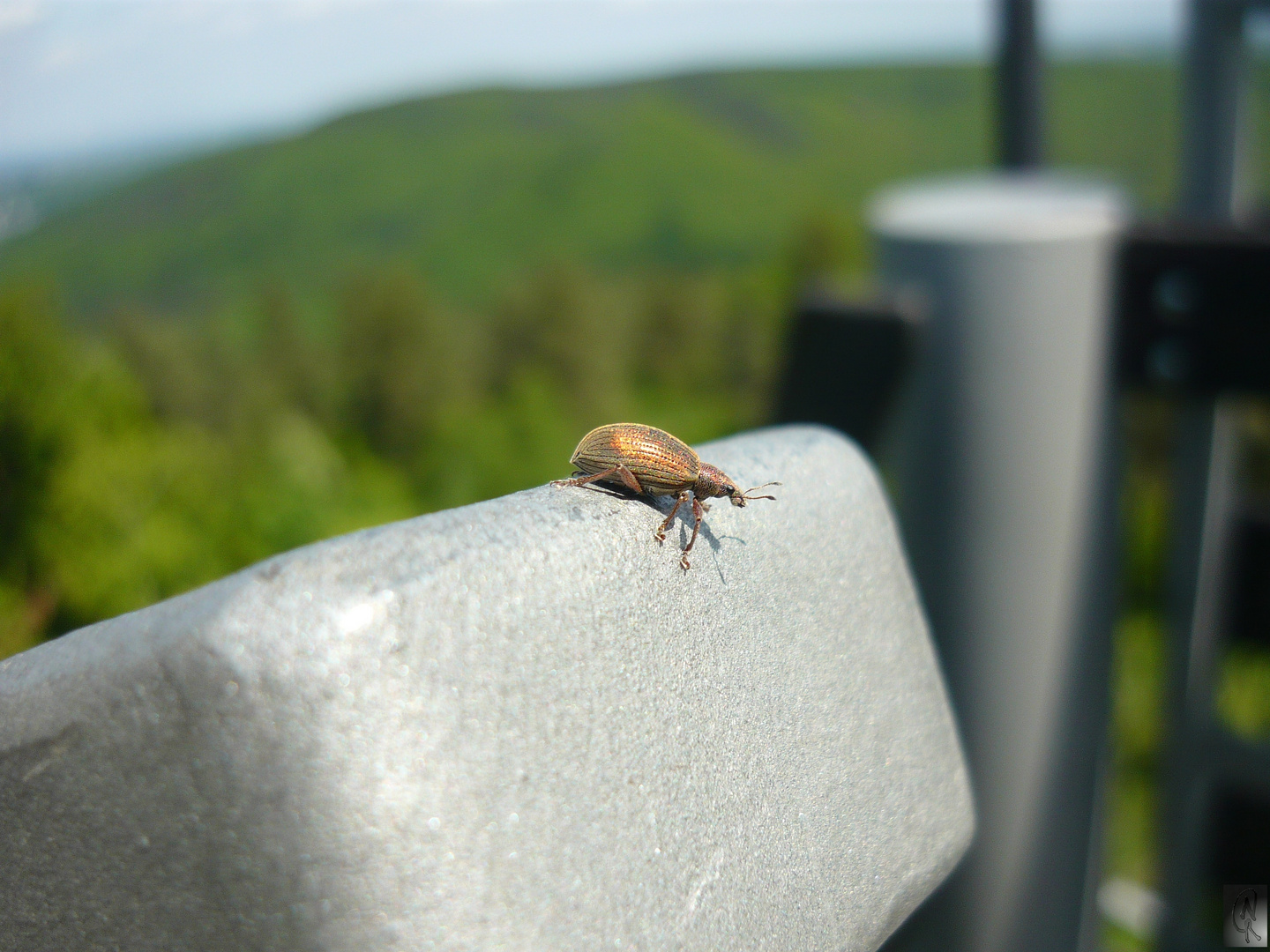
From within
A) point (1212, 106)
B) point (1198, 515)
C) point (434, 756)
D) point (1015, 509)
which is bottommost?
point (1198, 515)

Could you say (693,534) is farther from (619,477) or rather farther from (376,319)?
(376,319)

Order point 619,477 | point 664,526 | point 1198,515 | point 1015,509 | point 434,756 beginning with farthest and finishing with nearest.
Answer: point 1198,515 → point 1015,509 → point 619,477 → point 664,526 → point 434,756

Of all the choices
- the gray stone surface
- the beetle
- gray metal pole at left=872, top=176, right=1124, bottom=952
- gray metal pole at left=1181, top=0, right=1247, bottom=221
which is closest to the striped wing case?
the beetle

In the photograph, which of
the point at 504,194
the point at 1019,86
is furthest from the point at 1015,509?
the point at 504,194

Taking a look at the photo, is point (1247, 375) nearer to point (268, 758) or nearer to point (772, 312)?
point (268, 758)

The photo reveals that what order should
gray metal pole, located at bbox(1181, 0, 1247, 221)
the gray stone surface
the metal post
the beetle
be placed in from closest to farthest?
the gray stone surface
the beetle
the metal post
gray metal pole, located at bbox(1181, 0, 1247, 221)

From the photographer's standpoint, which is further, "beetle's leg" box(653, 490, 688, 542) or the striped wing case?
the striped wing case

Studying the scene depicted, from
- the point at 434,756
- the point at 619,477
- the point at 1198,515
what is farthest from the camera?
the point at 1198,515

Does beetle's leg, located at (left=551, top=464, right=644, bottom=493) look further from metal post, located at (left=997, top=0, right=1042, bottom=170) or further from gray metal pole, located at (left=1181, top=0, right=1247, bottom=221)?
gray metal pole, located at (left=1181, top=0, right=1247, bottom=221)
